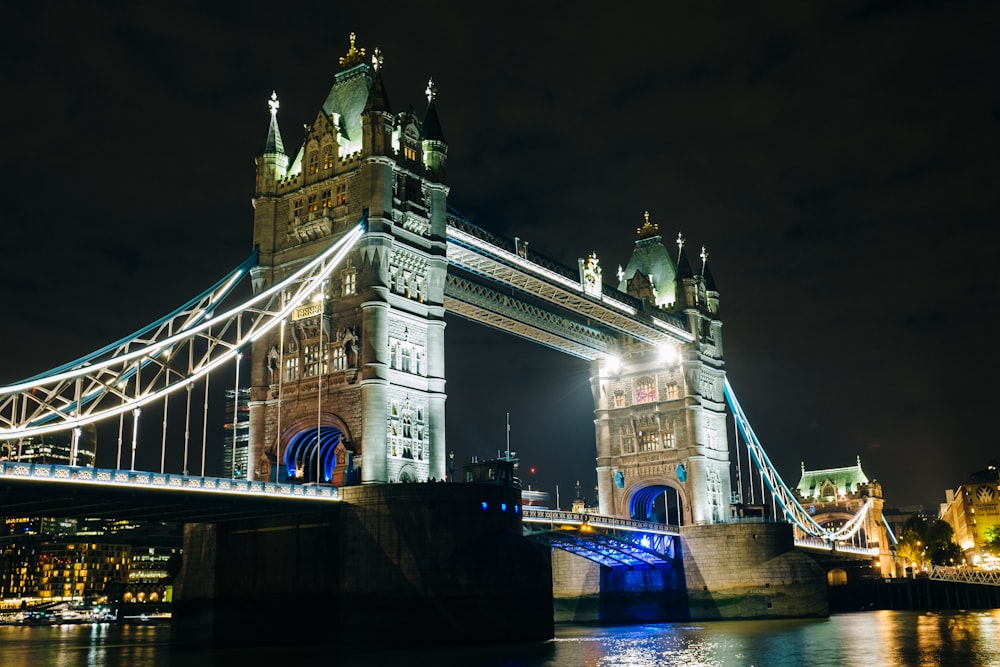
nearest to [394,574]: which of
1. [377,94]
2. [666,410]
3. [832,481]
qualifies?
[377,94]

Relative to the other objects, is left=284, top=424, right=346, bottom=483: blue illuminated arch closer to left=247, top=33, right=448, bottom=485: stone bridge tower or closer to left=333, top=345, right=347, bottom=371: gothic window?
left=247, top=33, right=448, bottom=485: stone bridge tower

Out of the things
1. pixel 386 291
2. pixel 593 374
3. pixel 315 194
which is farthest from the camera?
pixel 593 374

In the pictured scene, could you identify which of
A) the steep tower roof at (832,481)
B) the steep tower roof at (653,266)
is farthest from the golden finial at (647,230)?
the steep tower roof at (832,481)

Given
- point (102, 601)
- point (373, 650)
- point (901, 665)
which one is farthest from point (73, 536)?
point (901, 665)

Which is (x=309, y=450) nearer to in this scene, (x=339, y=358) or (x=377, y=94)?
(x=339, y=358)

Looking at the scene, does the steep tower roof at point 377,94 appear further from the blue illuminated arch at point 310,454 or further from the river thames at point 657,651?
the river thames at point 657,651

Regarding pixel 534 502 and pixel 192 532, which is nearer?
pixel 192 532

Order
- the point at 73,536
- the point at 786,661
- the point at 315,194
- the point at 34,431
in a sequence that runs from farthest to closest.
Answer: the point at 73,536 < the point at 315,194 < the point at 786,661 < the point at 34,431

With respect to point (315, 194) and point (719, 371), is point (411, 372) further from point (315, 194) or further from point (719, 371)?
point (719, 371)

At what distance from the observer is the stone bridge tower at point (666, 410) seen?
83.7 m

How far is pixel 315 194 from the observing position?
55938 mm

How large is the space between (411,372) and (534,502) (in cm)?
5527

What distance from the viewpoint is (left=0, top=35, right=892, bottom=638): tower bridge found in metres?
46.2

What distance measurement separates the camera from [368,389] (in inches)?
2004
